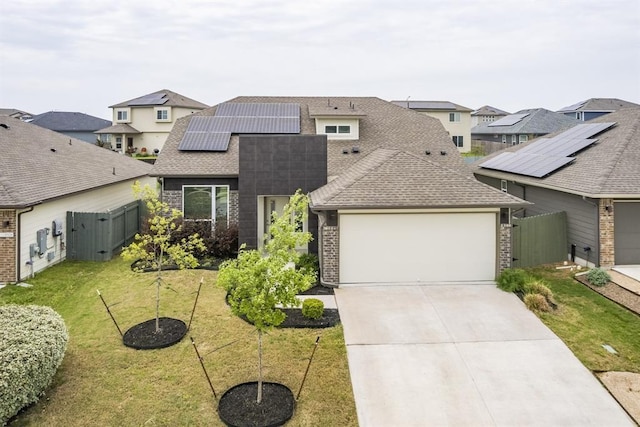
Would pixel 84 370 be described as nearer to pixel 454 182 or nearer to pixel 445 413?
pixel 445 413

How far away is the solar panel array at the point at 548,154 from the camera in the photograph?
57.4 feet

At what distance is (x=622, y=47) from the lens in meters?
26.1

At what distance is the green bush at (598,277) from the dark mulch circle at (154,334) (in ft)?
35.7

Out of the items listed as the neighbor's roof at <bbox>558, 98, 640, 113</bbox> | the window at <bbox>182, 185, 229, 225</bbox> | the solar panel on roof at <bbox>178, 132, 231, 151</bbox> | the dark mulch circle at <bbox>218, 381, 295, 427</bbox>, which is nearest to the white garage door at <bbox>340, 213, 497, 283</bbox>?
the dark mulch circle at <bbox>218, 381, 295, 427</bbox>

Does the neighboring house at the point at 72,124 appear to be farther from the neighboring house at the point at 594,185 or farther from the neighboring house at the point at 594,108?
the neighboring house at the point at 594,108

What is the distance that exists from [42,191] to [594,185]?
17.1 metres

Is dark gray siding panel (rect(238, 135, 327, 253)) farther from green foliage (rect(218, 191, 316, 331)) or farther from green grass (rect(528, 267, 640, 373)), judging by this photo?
green foliage (rect(218, 191, 316, 331))

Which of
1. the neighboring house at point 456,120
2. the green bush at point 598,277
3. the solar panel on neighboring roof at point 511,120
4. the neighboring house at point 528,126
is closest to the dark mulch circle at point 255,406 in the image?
the green bush at point 598,277

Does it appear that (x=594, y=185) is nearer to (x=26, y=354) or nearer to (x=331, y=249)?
(x=331, y=249)

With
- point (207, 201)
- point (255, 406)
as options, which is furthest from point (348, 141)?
point (255, 406)

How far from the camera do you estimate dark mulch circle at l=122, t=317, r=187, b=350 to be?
9.12 metres

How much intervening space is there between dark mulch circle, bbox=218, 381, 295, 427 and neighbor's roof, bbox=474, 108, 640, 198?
11.1 metres

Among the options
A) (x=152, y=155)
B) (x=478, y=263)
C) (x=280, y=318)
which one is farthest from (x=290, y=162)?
(x=152, y=155)

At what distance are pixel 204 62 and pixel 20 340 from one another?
31599mm
